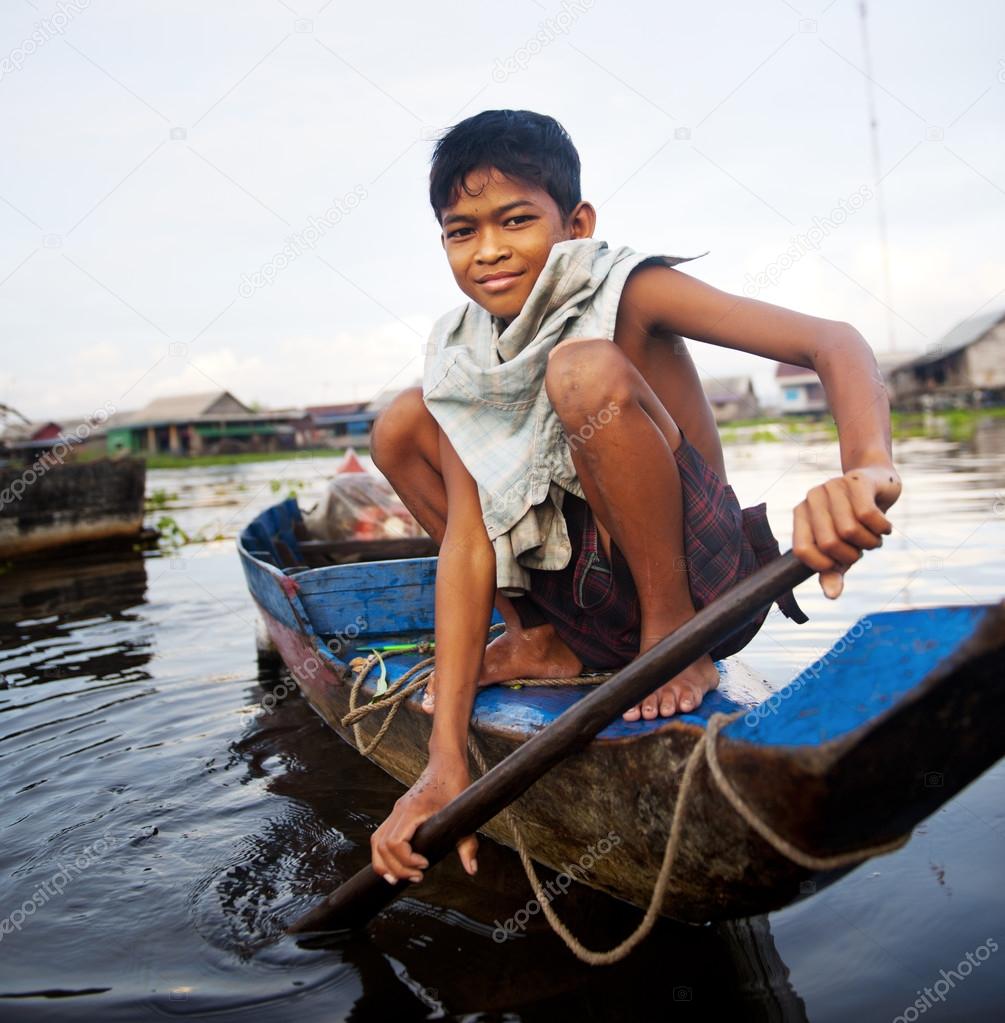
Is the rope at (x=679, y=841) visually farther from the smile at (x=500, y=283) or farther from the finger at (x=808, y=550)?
the smile at (x=500, y=283)

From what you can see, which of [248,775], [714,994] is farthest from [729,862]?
[248,775]

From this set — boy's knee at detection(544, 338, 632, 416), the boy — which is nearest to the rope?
the boy

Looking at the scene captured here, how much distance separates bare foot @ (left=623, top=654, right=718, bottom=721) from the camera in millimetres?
1604

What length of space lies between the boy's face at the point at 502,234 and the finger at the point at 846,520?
0.95 m

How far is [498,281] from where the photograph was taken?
6.33 feet

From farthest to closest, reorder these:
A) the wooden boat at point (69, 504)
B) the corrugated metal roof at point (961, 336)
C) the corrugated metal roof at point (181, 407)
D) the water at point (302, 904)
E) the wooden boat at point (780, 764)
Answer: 1. the corrugated metal roof at point (181, 407)
2. the corrugated metal roof at point (961, 336)
3. the wooden boat at point (69, 504)
4. the water at point (302, 904)
5. the wooden boat at point (780, 764)

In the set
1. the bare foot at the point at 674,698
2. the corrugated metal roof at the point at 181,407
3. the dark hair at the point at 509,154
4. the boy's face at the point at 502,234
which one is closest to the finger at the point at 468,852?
the bare foot at the point at 674,698

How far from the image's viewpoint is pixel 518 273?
1.92m

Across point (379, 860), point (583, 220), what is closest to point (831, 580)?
point (379, 860)

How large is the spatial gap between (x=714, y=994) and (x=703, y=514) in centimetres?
83

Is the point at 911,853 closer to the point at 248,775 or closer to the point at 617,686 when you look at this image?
the point at 617,686

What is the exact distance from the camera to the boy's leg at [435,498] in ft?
6.73

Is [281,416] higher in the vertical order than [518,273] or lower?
higher

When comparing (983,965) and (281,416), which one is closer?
(983,965)
